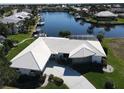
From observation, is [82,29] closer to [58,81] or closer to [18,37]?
[18,37]

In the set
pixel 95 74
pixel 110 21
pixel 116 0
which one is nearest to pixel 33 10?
pixel 110 21

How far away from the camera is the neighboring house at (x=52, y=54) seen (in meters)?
8.77

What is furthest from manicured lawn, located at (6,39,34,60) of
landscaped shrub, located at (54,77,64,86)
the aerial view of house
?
landscaped shrub, located at (54,77,64,86)

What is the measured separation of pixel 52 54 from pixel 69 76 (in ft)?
6.93

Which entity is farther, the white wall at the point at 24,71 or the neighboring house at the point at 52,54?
the neighboring house at the point at 52,54

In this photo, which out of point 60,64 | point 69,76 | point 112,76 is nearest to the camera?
point 69,76

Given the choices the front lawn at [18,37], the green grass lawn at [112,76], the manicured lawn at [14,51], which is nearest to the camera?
the green grass lawn at [112,76]

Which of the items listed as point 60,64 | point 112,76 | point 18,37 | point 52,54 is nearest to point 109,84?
point 112,76

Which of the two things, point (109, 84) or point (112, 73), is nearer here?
point (109, 84)

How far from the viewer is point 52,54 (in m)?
10.8

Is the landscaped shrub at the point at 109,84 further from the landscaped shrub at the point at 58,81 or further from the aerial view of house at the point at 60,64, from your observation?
the landscaped shrub at the point at 58,81

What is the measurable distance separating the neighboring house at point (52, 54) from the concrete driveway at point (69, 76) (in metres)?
0.32

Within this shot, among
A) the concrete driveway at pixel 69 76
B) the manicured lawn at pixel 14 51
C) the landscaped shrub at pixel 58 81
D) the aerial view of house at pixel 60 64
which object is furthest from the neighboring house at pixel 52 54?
the landscaped shrub at pixel 58 81
